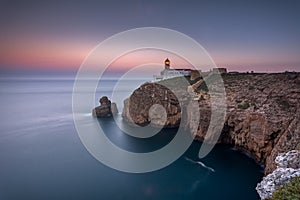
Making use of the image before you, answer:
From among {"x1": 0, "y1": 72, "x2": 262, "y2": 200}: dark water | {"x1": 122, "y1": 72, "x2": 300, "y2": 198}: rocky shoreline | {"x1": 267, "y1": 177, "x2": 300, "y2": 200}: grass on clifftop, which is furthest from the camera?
{"x1": 122, "y1": 72, "x2": 300, "y2": 198}: rocky shoreline

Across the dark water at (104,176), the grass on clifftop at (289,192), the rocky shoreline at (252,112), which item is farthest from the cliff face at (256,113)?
the grass on clifftop at (289,192)

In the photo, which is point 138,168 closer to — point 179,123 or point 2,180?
point 2,180

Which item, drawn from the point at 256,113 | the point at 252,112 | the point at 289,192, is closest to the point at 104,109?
the point at 252,112

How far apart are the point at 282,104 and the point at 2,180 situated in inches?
1298

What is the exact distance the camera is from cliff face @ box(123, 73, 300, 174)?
25312 millimetres

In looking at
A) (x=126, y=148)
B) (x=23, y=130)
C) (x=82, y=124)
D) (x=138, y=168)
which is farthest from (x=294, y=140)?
(x=23, y=130)

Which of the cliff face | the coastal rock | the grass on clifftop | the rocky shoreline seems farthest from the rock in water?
the grass on clifftop

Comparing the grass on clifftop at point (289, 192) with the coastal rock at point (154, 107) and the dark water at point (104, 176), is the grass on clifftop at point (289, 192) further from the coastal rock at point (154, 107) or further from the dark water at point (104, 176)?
the coastal rock at point (154, 107)

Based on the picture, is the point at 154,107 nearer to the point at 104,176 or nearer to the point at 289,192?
the point at 104,176

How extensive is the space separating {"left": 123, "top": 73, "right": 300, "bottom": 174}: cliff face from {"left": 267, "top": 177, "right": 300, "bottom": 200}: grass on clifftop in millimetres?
14808

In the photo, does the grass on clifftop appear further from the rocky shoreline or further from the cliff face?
the cliff face

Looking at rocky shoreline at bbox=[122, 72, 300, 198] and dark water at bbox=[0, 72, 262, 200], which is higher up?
rocky shoreline at bbox=[122, 72, 300, 198]

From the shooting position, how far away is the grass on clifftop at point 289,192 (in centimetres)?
647

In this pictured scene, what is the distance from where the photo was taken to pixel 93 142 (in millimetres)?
36688
